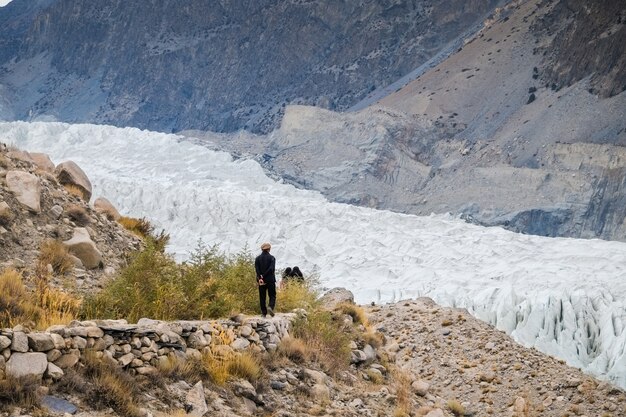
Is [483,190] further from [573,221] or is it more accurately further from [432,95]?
[432,95]

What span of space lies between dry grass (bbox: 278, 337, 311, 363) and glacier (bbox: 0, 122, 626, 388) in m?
22.9

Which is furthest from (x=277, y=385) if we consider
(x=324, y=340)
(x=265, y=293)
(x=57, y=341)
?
(x=57, y=341)

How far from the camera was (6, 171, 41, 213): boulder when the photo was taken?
10375 millimetres

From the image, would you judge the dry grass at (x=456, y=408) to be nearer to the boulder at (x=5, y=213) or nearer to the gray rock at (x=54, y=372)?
the boulder at (x=5, y=213)

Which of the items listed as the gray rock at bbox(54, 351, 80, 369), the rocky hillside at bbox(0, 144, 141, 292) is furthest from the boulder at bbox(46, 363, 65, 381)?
the rocky hillside at bbox(0, 144, 141, 292)

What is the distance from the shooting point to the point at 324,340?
1020cm

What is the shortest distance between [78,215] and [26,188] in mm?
1039

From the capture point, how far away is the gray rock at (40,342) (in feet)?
18.9

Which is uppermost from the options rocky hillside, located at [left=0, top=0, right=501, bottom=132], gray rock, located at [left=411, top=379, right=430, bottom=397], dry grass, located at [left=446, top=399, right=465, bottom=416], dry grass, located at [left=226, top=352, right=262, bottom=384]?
rocky hillside, located at [left=0, top=0, right=501, bottom=132]

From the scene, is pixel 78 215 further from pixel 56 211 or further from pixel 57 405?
pixel 57 405

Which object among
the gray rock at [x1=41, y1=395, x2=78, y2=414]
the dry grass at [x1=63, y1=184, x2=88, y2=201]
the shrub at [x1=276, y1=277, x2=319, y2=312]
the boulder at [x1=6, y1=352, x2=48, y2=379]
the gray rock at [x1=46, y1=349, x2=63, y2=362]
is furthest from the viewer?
the dry grass at [x1=63, y1=184, x2=88, y2=201]

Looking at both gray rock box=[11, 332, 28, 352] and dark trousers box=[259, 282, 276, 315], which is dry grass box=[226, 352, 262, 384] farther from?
gray rock box=[11, 332, 28, 352]

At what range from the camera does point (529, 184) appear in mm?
70875

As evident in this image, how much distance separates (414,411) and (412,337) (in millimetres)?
6024
